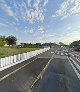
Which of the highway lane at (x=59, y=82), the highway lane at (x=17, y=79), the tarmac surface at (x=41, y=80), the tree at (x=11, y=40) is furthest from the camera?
the tree at (x=11, y=40)

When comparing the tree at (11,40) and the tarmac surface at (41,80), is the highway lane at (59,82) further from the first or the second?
the tree at (11,40)

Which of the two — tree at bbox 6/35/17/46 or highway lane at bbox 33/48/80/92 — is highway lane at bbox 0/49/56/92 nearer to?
highway lane at bbox 33/48/80/92

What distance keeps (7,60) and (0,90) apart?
36.6 feet

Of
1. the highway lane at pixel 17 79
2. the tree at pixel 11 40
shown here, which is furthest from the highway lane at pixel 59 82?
the tree at pixel 11 40

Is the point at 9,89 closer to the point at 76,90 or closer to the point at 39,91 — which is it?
the point at 39,91

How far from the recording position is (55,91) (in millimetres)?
9961

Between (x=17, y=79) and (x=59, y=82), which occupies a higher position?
(x=59, y=82)

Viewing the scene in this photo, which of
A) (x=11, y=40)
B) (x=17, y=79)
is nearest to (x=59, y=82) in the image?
(x=17, y=79)

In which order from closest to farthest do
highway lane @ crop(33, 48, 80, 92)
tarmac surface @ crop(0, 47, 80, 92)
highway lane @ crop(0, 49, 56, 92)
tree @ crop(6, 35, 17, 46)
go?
highway lane @ crop(33, 48, 80, 92), tarmac surface @ crop(0, 47, 80, 92), highway lane @ crop(0, 49, 56, 92), tree @ crop(6, 35, 17, 46)

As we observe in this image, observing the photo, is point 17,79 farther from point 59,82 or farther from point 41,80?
point 59,82

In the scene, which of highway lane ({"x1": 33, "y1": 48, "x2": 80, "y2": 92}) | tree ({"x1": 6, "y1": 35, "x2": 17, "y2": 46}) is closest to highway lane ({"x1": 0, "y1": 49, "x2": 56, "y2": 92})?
highway lane ({"x1": 33, "y1": 48, "x2": 80, "y2": 92})

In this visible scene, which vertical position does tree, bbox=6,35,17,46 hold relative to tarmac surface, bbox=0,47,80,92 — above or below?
above

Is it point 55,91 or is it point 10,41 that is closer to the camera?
point 55,91

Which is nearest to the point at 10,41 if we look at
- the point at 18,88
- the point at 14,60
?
the point at 14,60
